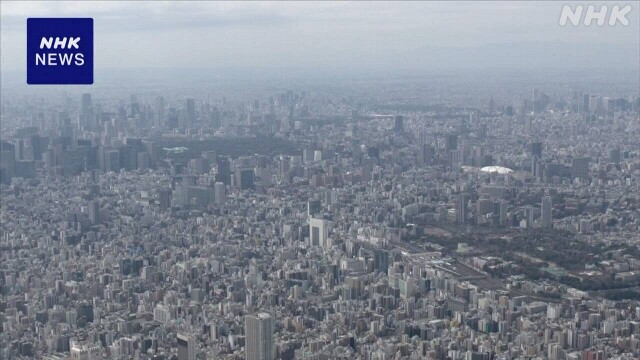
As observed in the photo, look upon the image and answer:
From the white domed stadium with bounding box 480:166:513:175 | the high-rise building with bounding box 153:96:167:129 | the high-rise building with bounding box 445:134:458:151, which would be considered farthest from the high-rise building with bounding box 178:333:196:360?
the high-rise building with bounding box 153:96:167:129

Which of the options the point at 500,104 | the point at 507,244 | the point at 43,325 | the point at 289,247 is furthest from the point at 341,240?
the point at 500,104

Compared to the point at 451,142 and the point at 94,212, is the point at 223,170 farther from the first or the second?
the point at 451,142

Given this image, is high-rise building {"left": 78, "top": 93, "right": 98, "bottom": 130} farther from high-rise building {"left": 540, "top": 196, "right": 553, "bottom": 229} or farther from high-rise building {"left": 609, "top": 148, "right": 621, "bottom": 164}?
high-rise building {"left": 609, "top": 148, "right": 621, "bottom": 164}

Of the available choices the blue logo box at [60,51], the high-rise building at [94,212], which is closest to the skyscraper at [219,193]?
the high-rise building at [94,212]

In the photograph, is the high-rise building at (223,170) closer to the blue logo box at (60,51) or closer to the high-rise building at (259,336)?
the high-rise building at (259,336)

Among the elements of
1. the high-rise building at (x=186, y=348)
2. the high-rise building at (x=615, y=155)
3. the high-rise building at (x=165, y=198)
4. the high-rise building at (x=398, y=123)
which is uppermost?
the high-rise building at (x=398, y=123)

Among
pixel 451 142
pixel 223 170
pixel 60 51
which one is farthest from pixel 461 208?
pixel 60 51
